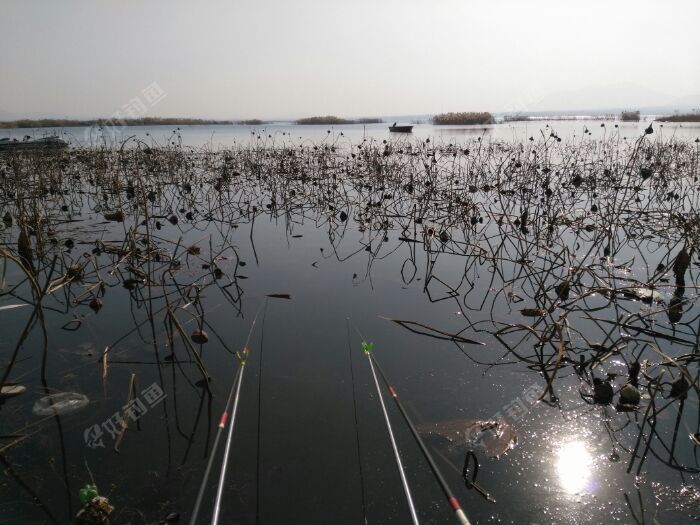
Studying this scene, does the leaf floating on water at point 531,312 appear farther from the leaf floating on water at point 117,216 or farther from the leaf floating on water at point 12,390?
the leaf floating on water at point 117,216

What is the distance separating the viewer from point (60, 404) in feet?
8.41

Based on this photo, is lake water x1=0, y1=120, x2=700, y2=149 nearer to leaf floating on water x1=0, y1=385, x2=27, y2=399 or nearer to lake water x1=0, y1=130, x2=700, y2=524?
lake water x1=0, y1=130, x2=700, y2=524

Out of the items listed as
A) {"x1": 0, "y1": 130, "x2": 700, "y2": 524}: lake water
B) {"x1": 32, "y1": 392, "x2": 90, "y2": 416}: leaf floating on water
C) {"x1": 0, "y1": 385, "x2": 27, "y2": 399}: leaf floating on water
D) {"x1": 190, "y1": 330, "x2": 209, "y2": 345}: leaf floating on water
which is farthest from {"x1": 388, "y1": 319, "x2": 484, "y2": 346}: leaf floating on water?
{"x1": 0, "y1": 385, "x2": 27, "y2": 399}: leaf floating on water

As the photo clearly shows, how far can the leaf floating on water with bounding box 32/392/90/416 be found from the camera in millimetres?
2500

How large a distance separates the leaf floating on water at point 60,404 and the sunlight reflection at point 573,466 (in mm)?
2554

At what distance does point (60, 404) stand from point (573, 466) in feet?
9.05

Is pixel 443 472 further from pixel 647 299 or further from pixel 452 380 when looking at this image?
pixel 647 299

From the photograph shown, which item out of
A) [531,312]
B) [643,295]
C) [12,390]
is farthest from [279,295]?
[643,295]

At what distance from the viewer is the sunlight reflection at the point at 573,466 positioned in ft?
6.70

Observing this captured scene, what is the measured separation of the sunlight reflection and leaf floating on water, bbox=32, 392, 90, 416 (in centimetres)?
255

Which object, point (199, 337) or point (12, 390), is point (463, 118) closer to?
point (199, 337)

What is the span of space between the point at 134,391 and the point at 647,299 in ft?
12.9

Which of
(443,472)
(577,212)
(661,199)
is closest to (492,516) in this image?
(443,472)

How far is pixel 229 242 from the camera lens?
19.6ft
